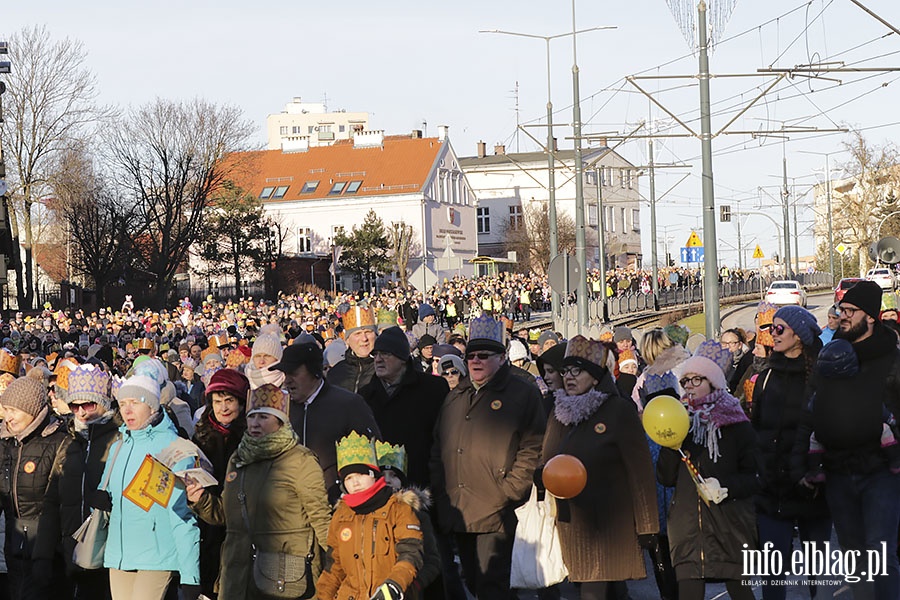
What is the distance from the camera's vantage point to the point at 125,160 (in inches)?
2318

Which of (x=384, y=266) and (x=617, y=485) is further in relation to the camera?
(x=384, y=266)

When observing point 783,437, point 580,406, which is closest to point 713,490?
point 580,406

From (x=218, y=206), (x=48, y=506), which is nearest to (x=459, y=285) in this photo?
(x=218, y=206)

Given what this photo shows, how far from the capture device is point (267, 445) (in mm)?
6484

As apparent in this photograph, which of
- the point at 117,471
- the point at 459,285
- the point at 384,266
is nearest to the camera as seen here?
the point at 117,471

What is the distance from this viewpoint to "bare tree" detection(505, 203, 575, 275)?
9638 centimetres

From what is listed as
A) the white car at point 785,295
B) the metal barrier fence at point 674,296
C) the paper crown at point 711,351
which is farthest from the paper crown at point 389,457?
the white car at point 785,295

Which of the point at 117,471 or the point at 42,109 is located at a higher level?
the point at 42,109

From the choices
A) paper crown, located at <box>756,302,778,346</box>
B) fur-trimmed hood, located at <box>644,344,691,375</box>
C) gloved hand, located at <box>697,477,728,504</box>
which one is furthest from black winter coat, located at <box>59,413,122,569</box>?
paper crown, located at <box>756,302,778,346</box>

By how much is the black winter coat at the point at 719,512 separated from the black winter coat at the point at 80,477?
3.11 meters

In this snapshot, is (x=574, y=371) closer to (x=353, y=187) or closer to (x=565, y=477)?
(x=565, y=477)

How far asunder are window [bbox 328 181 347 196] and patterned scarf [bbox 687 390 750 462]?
8068 cm

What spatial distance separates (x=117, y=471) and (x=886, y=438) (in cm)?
405

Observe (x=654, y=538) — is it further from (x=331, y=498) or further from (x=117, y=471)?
(x=117, y=471)
